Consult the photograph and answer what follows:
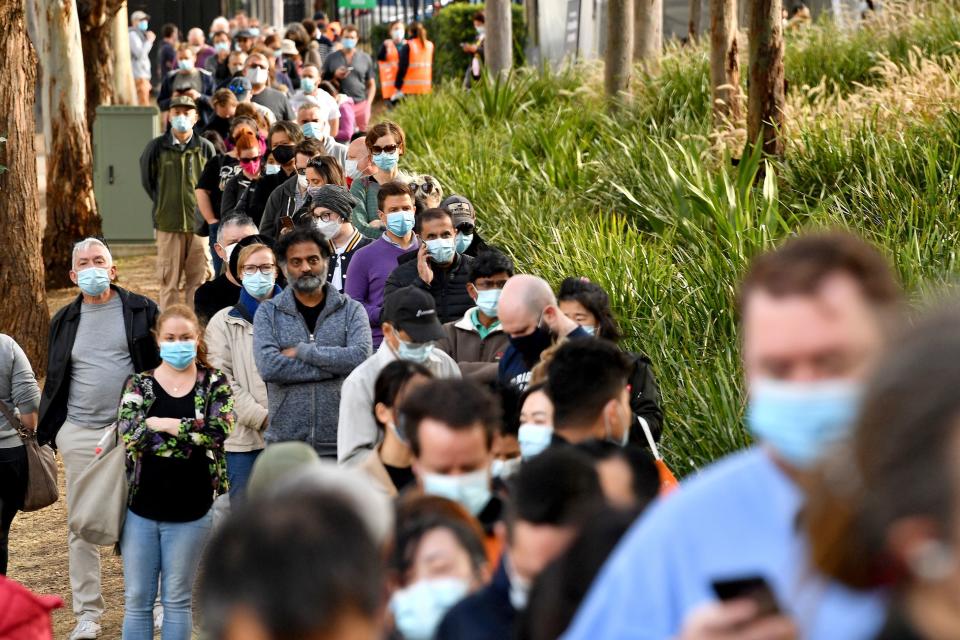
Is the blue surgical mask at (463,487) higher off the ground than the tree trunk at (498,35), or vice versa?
the tree trunk at (498,35)

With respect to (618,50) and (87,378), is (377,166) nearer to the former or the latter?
(87,378)

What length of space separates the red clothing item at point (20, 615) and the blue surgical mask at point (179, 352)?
2.63 metres

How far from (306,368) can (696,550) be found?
4.97 meters

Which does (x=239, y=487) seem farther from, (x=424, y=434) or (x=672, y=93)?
(x=672, y=93)

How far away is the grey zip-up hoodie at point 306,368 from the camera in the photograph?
6980 mm

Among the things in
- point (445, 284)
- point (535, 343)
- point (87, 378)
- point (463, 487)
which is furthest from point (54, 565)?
point (463, 487)

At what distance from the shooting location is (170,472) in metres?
6.49

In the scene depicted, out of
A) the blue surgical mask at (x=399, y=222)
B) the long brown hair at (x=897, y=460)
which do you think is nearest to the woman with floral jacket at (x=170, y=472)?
the blue surgical mask at (x=399, y=222)

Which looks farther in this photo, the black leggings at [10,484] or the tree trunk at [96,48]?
the tree trunk at [96,48]

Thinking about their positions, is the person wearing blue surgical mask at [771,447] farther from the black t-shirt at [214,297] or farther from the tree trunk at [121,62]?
the tree trunk at [121,62]

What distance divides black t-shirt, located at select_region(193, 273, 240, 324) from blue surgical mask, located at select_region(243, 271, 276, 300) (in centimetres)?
87

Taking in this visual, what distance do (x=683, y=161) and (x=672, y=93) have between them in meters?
3.78

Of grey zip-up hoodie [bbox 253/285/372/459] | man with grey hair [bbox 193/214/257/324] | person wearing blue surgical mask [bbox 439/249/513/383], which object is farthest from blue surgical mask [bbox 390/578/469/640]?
man with grey hair [bbox 193/214/257/324]

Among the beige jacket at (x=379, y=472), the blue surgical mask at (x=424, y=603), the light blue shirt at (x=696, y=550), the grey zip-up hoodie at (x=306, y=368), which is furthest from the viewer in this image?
the grey zip-up hoodie at (x=306, y=368)
